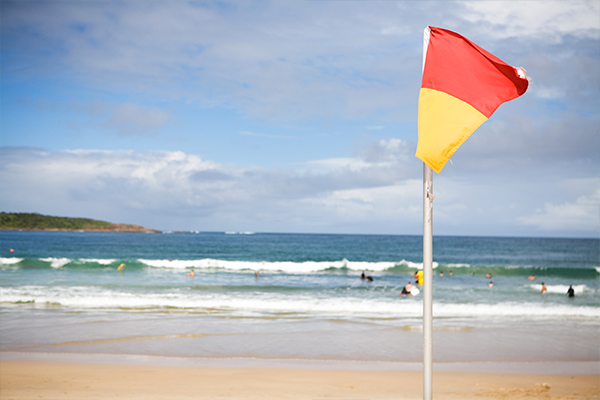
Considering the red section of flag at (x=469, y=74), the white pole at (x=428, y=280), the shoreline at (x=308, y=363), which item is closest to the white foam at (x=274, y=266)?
the shoreline at (x=308, y=363)

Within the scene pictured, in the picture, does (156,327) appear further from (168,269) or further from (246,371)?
(168,269)

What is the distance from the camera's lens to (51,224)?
141 metres

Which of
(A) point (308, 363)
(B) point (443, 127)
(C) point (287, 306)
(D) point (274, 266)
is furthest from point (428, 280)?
(D) point (274, 266)

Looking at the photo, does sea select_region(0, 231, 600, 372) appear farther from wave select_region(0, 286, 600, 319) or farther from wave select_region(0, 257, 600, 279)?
wave select_region(0, 257, 600, 279)

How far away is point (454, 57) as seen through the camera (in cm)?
347

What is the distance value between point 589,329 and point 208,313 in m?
12.7

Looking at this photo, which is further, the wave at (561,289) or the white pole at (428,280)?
the wave at (561,289)

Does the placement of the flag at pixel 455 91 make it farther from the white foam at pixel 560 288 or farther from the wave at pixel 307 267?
the wave at pixel 307 267

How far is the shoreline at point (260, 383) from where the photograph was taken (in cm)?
766

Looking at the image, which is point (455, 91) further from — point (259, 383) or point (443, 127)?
point (259, 383)

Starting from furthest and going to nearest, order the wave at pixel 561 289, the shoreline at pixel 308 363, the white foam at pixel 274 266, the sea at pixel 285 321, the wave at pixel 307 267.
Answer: the white foam at pixel 274 266, the wave at pixel 307 267, the wave at pixel 561 289, the sea at pixel 285 321, the shoreline at pixel 308 363

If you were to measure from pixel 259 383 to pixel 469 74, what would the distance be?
692 centimetres

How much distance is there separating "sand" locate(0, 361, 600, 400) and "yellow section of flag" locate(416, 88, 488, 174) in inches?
224

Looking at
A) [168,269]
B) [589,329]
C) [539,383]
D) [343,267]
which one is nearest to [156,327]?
[539,383]
